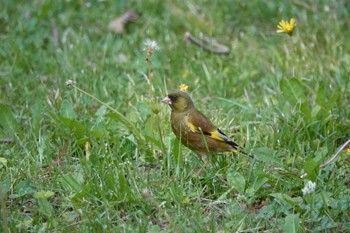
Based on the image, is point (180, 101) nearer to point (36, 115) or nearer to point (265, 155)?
point (265, 155)

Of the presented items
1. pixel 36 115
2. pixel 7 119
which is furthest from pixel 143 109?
pixel 7 119

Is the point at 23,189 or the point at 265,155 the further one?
the point at 265,155

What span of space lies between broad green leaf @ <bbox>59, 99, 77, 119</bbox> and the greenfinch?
86 cm

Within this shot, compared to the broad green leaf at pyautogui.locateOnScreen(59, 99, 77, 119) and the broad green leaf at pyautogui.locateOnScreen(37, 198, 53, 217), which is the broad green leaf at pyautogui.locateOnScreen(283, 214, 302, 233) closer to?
the broad green leaf at pyautogui.locateOnScreen(37, 198, 53, 217)

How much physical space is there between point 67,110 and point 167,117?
80 centimetres

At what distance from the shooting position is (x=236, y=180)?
436 centimetres

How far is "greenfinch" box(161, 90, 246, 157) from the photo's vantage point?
471 cm

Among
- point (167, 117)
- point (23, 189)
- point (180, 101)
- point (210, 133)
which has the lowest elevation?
point (167, 117)

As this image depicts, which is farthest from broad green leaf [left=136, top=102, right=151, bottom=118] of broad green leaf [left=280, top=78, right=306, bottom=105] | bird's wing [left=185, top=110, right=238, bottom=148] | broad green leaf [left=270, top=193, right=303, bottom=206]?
broad green leaf [left=270, top=193, right=303, bottom=206]

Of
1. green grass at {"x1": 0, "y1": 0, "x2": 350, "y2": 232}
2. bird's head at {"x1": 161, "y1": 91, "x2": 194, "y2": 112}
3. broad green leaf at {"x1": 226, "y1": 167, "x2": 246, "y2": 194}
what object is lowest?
green grass at {"x1": 0, "y1": 0, "x2": 350, "y2": 232}

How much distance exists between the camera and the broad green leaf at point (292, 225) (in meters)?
3.78

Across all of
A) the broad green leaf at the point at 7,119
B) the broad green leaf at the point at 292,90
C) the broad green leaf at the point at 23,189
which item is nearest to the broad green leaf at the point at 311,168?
the broad green leaf at the point at 292,90

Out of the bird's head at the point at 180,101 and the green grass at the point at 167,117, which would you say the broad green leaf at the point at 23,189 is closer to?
the green grass at the point at 167,117

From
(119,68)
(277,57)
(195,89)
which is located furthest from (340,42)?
(119,68)
